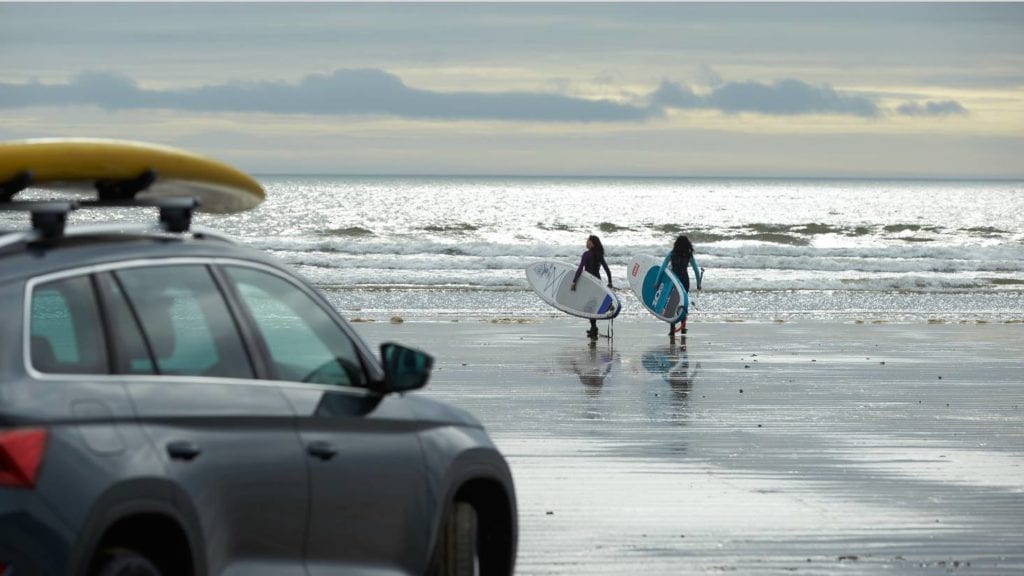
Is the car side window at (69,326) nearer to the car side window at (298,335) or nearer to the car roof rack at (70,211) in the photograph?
the car roof rack at (70,211)

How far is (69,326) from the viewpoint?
185 inches

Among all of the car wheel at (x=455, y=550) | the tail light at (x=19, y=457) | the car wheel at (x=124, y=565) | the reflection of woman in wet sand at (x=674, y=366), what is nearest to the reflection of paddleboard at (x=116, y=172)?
the tail light at (x=19, y=457)

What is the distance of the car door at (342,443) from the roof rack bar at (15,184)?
2.31 ft

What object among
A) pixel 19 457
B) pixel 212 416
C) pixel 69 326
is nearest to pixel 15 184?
pixel 69 326

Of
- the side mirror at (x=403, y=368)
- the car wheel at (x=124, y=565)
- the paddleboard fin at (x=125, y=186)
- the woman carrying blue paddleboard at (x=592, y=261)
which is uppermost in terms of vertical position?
the paddleboard fin at (x=125, y=186)

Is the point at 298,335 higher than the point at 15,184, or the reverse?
the point at 15,184

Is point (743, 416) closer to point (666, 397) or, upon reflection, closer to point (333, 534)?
point (666, 397)

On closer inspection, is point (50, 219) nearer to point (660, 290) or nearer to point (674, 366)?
point (674, 366)

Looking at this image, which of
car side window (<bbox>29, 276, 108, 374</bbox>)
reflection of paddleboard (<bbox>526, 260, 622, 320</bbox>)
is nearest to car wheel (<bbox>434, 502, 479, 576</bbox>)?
car side window (<bbox>29, 276, 108, 374</bbox>)

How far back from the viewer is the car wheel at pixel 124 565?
440cm

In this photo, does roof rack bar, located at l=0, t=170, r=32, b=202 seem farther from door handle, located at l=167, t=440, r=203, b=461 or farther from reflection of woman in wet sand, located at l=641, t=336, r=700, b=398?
reflection of woman in wet sand, located at l=641, t=336, r=700, b=398

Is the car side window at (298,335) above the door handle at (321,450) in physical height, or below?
above

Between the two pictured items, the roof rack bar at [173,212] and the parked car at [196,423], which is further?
the roof rack bar at [173,212]

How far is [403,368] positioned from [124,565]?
1.46m
